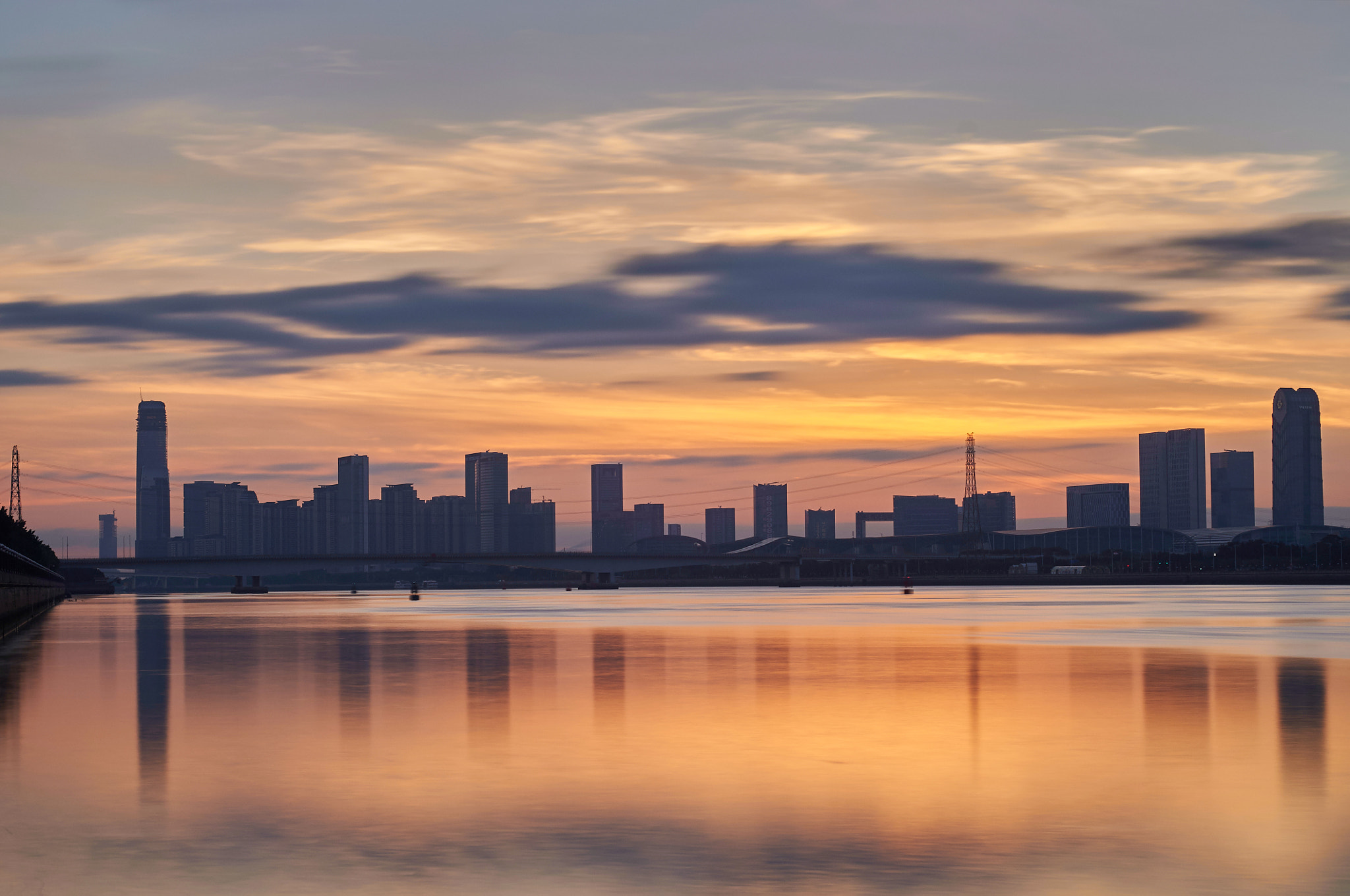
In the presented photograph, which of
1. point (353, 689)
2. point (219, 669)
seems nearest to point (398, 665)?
point (219, 669)

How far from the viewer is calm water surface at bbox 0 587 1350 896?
A: 44.9 feet

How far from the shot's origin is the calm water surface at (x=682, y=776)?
13.7 m

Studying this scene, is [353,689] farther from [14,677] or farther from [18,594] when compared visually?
[18,594]

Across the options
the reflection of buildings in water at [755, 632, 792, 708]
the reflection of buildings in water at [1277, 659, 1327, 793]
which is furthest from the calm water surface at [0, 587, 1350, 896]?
the reflection of buildings in water at [755, 632, 792, 708]

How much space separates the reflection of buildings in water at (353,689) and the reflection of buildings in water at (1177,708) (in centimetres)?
1231

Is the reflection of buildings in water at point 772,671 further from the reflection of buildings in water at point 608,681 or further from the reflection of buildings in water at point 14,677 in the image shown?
the reflection of buildings in water at point 14,677

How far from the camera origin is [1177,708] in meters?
28.2

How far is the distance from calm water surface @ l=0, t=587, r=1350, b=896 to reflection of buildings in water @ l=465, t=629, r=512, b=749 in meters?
0.16

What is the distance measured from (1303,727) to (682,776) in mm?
11280

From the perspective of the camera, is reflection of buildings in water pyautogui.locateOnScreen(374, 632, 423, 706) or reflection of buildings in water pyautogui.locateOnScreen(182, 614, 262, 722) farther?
reflection of buildings in water pyautogui.locateOnScreen(374, 632, 423, 706)

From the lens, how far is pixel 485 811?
1700 centimetres

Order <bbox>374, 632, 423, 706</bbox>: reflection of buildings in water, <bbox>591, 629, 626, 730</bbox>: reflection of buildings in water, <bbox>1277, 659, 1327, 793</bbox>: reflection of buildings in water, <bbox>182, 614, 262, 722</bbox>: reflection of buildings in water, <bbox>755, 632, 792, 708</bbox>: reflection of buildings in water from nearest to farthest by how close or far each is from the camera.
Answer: <bbox>1277, 659, 1327, 793</bbox>: reflection of buildings in water
<bbox>591, 629, 626, 730</bbox>: reflection of buildings in water
<bbox>182, 614, 262, 722</bbox>: reflection of buildings in water
<bbox>755, 632, 792, 708</bbox>: reflection of buildings in water
<bbox>374, 632, 423, 706</bbox>: reflection of buildings in water

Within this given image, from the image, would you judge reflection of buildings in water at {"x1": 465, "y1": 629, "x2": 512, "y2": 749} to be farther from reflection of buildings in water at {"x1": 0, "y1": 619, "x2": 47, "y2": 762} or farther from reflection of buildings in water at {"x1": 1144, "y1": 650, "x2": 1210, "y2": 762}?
reflection of buildings in water at {"x1": 1144, "y1": 650, "x2": 1210, "y2": 762}

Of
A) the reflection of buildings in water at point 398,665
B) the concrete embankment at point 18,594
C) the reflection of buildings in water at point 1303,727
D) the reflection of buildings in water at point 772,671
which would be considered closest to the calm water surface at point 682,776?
the reflection of buildings in water at point 1303,727
